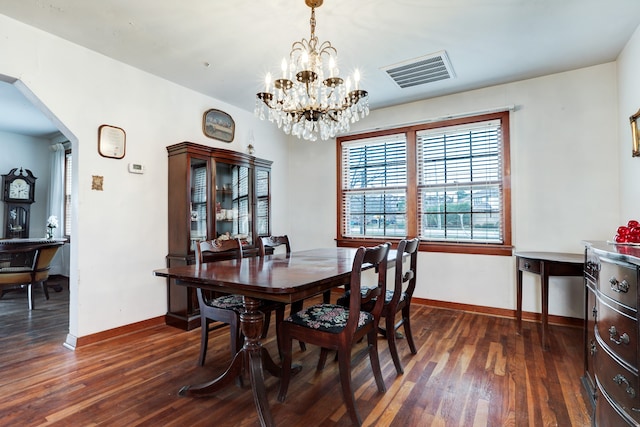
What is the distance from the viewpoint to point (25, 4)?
2.19m

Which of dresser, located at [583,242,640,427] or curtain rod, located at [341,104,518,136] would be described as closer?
dresser, located at [583,242,640,427]

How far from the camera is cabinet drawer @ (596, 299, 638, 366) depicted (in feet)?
4.03

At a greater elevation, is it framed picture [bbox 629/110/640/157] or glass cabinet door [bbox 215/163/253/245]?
framed picture [bbox 629/110/640/157]

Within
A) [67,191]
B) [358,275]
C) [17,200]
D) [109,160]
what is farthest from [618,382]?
[17,200]

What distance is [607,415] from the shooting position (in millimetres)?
1418

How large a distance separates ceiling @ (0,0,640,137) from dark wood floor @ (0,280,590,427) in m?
2.55

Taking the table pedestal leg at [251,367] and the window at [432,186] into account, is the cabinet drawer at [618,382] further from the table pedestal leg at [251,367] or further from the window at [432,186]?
the window at [432,186]

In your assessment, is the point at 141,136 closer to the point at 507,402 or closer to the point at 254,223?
the point at 254,223

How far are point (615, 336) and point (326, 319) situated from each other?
1338 mm

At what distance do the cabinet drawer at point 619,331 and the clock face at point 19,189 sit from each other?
24.7ft

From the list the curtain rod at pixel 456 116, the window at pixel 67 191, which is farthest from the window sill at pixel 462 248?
the window at pixel 67 191

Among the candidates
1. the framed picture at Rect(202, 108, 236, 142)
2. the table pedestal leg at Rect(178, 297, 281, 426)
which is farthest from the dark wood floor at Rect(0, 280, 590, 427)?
the framed picture at Rect(202, 108, 236, 142)

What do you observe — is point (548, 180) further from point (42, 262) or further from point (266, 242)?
point (42, 262)

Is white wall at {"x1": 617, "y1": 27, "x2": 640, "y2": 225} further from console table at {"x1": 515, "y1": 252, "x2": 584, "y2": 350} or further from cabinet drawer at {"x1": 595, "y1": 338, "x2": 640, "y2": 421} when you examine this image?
cabinet drawer at {"x1": 595, "y1": 338, "x2": 640, "y2": 421}
